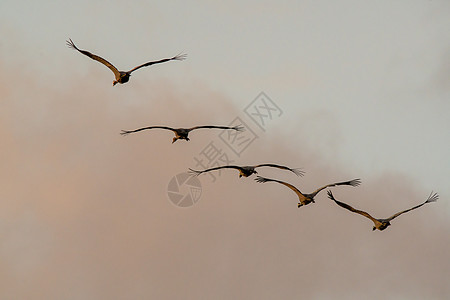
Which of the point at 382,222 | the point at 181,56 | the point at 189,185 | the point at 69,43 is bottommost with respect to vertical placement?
the point at 69,43

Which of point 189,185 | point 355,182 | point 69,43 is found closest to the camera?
point 69,43

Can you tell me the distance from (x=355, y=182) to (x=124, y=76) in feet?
55.0

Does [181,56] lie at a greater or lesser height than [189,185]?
lesser

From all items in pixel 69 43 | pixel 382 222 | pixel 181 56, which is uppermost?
pixel 382 222

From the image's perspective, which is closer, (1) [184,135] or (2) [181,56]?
(2) [181,56]

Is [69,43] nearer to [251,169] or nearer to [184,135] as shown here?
[184,135]

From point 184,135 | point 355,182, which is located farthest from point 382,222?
point 184,135

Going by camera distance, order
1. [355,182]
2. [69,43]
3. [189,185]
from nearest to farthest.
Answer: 1. [69,43]
2. [355,182]
3. [189,185]

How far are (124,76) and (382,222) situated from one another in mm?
21162

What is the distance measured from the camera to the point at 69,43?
57.3 metres

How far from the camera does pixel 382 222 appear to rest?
6625cm

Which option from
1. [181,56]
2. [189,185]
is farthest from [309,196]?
[189,185]

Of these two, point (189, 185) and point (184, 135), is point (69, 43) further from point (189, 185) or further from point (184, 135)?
point (189, 185)

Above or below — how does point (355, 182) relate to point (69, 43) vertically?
above
